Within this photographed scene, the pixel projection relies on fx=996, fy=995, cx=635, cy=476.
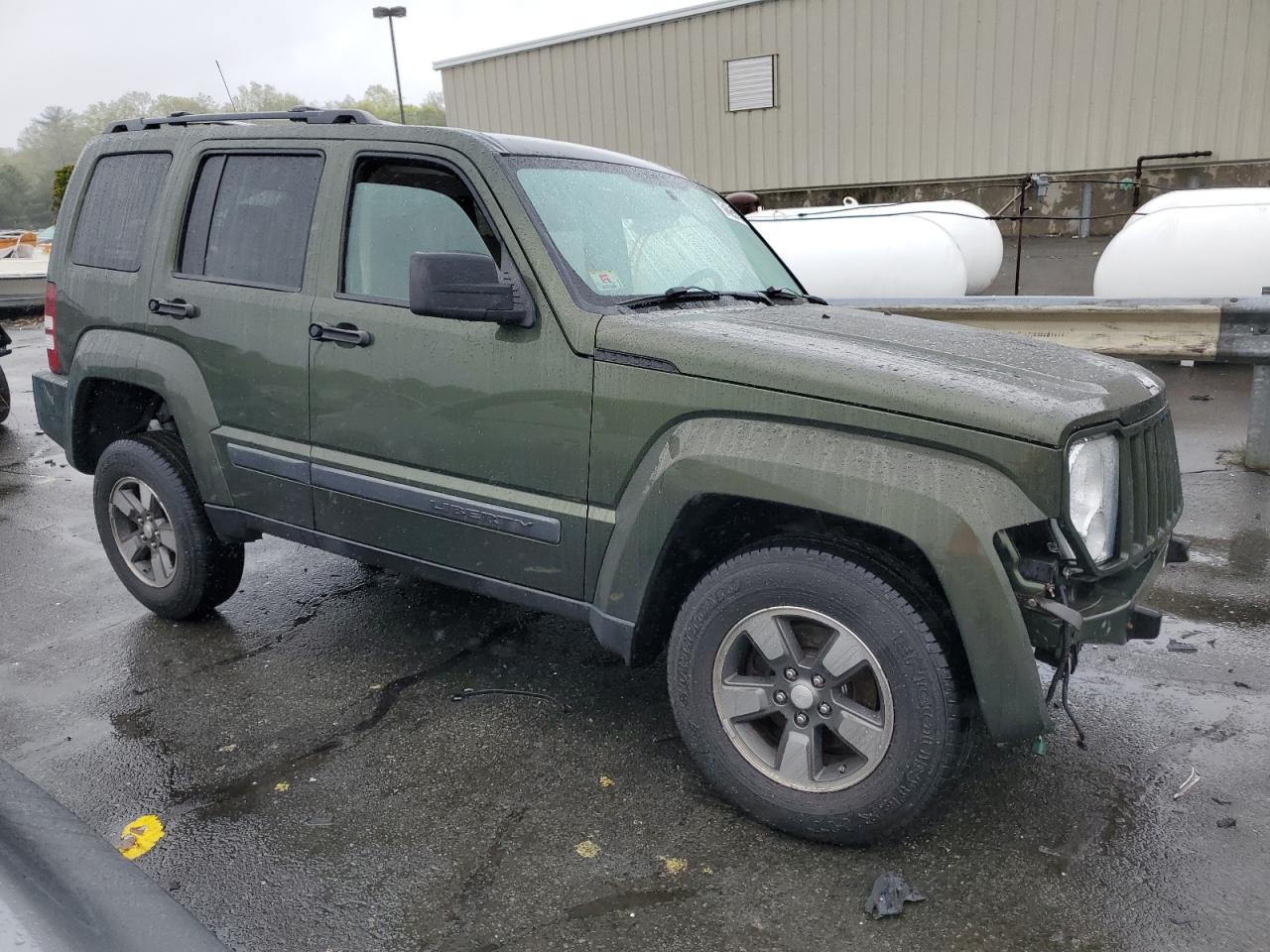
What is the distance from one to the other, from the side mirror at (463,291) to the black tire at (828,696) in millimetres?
1036

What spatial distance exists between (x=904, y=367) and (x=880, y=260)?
24.0 ft

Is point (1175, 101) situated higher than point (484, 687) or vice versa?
point (1175, 101)

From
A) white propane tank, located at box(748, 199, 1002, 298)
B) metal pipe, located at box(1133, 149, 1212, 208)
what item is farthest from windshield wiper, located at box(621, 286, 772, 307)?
metal pipe, located at box(1133, 149, 1212, 208)

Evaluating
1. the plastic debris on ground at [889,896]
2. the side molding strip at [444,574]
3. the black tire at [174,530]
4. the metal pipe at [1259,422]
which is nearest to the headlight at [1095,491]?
the plastic debris on ground at [889,896]

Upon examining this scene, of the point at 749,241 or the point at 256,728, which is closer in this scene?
the point at 256,728

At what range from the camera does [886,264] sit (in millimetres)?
9594

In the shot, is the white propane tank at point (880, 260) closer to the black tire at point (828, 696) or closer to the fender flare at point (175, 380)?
the fender flare at point (175, 380)

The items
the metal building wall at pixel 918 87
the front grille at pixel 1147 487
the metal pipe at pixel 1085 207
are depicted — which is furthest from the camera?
the metal pipe at pixel 1085 207

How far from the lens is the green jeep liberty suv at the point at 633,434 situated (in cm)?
255

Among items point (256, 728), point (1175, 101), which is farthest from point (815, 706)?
point (1175, 101)

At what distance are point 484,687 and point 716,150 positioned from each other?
54.9 ft

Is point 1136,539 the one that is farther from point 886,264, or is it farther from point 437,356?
point 886,264

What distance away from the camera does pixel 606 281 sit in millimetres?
3236

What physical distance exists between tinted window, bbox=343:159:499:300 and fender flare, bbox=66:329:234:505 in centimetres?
90
